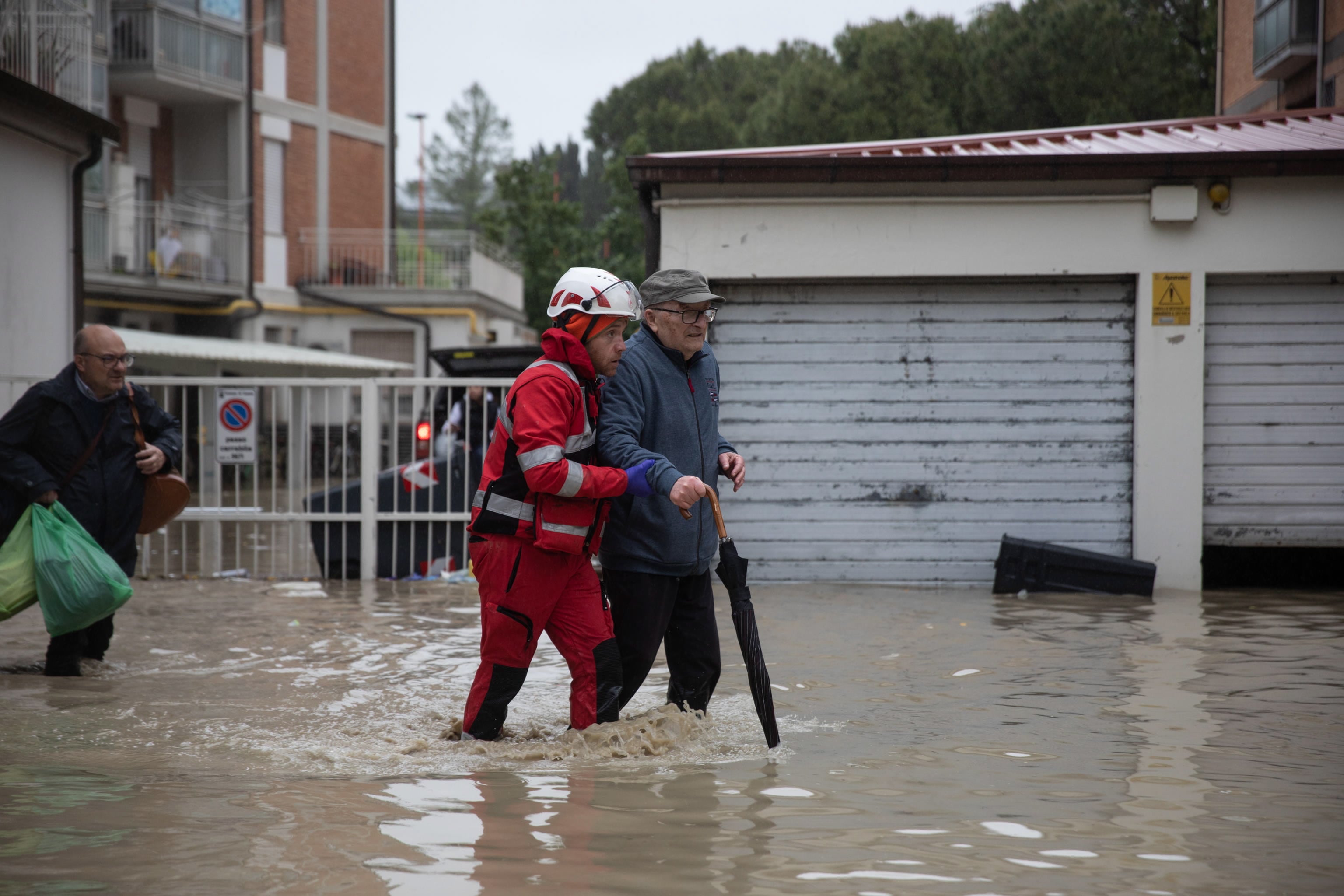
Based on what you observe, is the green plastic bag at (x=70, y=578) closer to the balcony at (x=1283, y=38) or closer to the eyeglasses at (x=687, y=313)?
the eyeglasses at (x=687, y=313)

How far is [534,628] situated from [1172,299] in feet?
24.5

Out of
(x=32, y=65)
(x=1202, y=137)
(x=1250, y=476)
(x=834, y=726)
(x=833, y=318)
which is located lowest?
(x=834, y=726)

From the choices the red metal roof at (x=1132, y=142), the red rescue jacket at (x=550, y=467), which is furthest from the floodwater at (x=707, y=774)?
the red metal roof at (x=1132, y=142)

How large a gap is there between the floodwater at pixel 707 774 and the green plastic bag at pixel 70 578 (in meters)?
0.36

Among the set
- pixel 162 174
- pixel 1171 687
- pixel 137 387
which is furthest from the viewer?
pixel 162 174

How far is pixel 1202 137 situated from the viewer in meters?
12.5

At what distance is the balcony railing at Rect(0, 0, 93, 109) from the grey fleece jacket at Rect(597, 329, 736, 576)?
10.2m

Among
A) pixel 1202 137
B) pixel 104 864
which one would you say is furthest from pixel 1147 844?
pixel 1202 137

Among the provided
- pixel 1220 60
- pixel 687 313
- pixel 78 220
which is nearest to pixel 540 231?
pixel 1220 60

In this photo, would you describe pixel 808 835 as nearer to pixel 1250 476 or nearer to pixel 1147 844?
pixel 1147 844

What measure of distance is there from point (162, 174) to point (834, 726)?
28.8 m

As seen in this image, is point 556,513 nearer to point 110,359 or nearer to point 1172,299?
point 110,359

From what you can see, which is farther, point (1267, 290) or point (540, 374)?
point (1267, 290)

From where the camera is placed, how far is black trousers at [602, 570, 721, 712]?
5.29 meters
